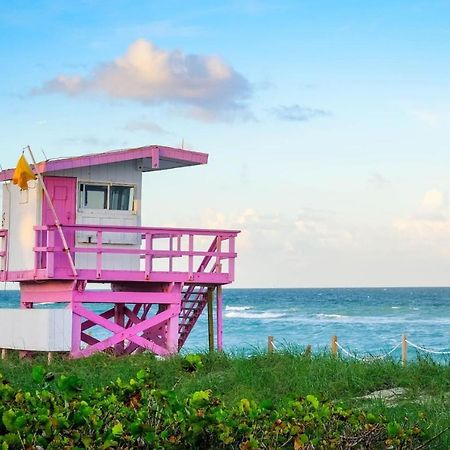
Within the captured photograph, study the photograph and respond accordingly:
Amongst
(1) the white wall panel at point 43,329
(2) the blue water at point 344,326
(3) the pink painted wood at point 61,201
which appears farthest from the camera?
(2) the blue water at point 344,326

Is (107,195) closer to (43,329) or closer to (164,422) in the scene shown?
(43,329)

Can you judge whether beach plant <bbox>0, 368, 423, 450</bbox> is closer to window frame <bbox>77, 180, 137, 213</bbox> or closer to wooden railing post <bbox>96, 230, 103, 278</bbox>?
wooden railing post <bbox>96, 230, 103, 278</bbox>

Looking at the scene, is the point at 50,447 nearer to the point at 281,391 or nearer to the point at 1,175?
the point at 281,391

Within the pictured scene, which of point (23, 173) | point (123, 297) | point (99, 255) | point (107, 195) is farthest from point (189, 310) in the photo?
point (23, 173)

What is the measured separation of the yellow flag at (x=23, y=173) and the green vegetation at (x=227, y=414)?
883 centimetres

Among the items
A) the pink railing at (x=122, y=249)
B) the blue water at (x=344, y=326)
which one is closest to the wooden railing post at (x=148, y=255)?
the pink railing at (x=122, y=249)

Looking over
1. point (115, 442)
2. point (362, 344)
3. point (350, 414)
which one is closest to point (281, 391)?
point (350, 414)

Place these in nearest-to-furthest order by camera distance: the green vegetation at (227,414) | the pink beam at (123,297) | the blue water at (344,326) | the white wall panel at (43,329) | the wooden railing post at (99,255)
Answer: the green vegetation at (227,414) < the white wall panel at (43,329) < the wooden railing post at (99,255) < the pink beam at (123,297) < the blue water at (344,326)

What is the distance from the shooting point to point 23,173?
849 inches

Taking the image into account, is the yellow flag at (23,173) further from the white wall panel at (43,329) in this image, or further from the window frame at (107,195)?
the white wall panel at (43,329)

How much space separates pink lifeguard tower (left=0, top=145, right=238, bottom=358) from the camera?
20797 millimetres

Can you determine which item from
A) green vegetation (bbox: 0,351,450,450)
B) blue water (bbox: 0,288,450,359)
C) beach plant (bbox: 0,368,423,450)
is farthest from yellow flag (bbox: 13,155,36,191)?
blue water (bbox: 0,288,450,359)

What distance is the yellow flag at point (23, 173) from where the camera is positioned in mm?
21547

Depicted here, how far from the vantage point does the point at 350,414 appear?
942cm
